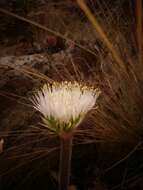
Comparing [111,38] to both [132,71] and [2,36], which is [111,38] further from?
[2,36]

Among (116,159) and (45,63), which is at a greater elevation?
(45,63)

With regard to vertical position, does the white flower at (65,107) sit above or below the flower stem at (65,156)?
above

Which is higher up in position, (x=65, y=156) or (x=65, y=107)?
(x=65, y=107)

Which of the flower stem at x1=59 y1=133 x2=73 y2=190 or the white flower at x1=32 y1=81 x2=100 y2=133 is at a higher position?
the white flower at x1=32 y1=81 x2=100 y2=133

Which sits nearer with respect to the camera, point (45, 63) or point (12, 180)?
point (12, 180)

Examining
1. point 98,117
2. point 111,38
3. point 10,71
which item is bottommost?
point 98,117

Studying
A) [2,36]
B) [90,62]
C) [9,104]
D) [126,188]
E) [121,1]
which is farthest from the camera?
[2,36]

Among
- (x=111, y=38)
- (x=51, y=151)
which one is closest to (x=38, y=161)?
(x=51, y=151)

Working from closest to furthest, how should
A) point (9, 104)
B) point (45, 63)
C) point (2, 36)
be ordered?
point (9, 104)
point (45, 63)
point (2, 36)
